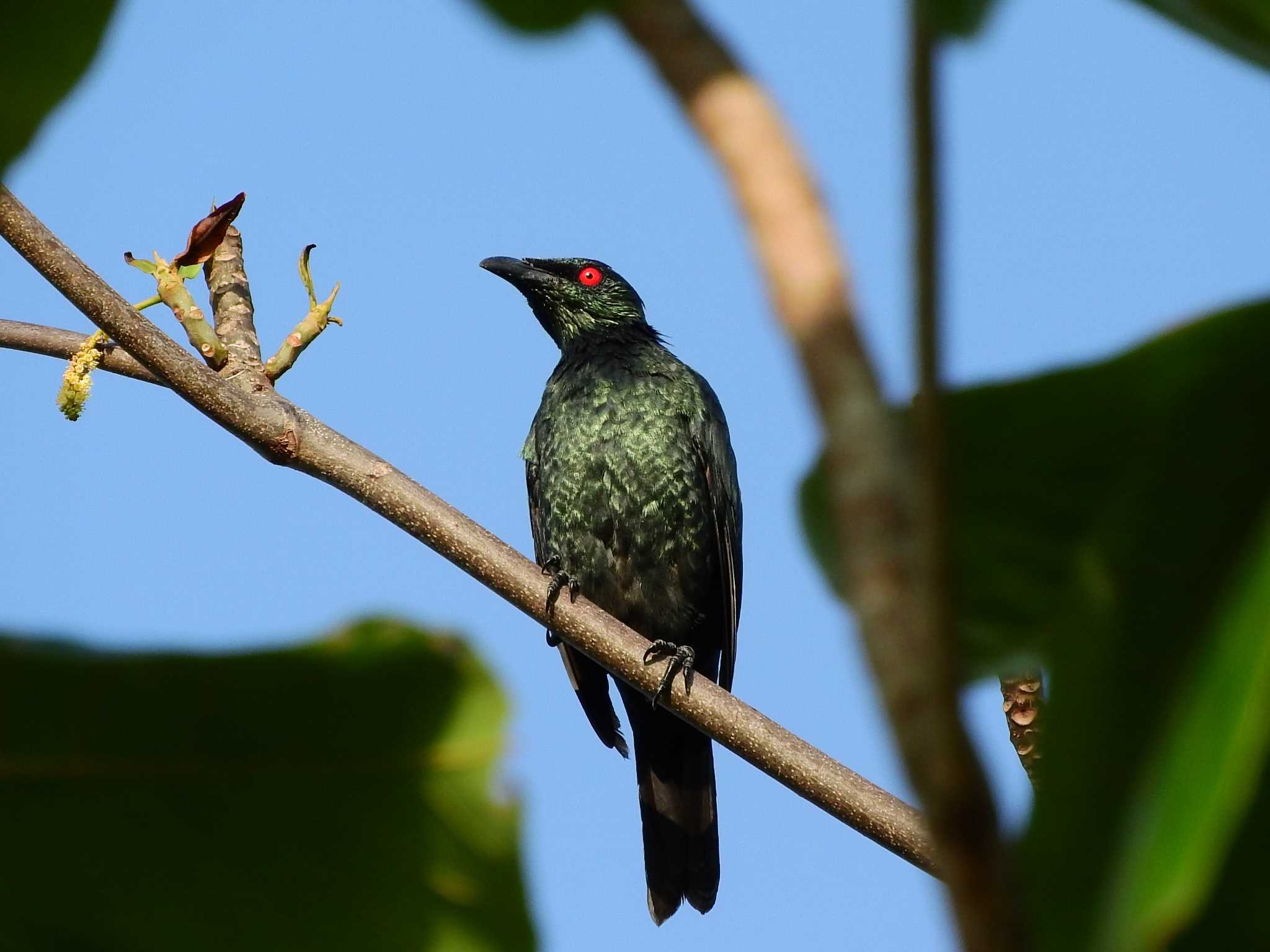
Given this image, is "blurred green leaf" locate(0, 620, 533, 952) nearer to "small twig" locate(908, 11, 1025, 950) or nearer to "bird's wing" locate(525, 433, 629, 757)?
"small twig" locate(908, 11, 1025, 950)

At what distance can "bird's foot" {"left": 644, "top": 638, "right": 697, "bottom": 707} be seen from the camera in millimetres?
4158

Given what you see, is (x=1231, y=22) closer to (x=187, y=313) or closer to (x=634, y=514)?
(x=187, y=313)

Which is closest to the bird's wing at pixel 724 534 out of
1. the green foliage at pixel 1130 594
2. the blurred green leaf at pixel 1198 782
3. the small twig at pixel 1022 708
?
the small twig at pixel 1022 708

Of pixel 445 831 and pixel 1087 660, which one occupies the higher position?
pixel 1087 660

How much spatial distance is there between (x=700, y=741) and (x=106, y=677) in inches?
216

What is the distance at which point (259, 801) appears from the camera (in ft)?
4.34

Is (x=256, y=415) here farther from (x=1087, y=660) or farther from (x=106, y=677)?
(x=1087, y=660)

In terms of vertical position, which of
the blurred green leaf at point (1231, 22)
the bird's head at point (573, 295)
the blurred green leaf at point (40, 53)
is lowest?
the blurred green leaf at point (40, 53)

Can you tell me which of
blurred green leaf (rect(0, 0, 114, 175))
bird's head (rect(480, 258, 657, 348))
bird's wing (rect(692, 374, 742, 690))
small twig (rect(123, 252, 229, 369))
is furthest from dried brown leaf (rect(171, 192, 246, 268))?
bird's head (rect(480, 258, 657, 348))

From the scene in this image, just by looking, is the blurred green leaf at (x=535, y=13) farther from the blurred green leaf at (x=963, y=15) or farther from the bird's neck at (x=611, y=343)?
the bird's neck at (x=611, y=343)

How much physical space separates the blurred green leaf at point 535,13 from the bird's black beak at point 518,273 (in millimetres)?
6626

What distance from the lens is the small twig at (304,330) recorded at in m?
3.96

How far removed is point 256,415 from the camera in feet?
11.8

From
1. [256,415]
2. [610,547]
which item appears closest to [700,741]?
[610,547]
